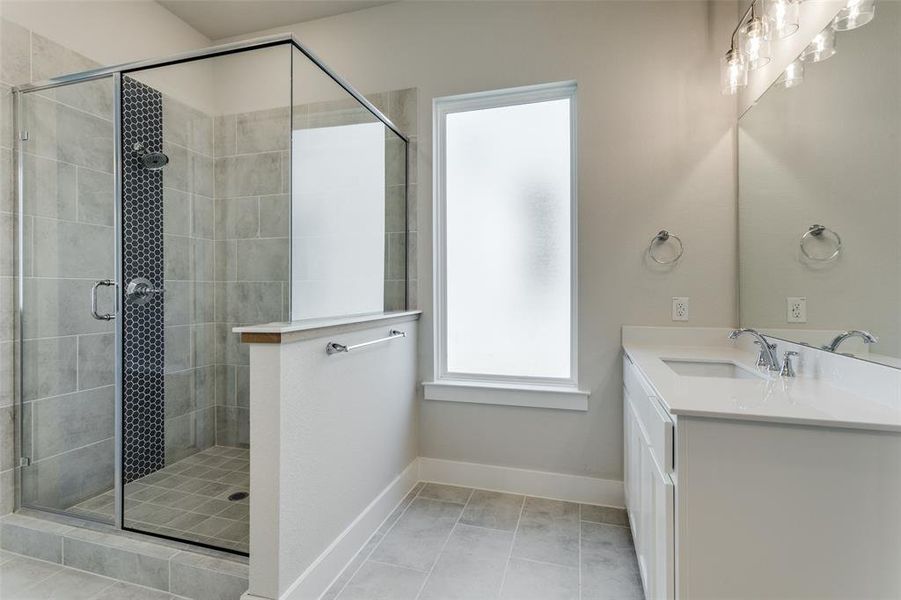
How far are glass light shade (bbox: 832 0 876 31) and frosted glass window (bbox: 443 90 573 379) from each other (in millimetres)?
1164

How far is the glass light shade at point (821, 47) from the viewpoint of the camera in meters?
1.32

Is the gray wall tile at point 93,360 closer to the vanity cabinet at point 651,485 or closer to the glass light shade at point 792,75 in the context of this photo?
the vanity cabinet at point 651,485

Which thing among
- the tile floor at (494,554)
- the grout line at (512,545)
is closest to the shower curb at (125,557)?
the tile floor at (494,554)

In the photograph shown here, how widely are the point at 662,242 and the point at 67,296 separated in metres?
2.92

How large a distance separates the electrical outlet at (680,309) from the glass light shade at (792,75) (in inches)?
38.3

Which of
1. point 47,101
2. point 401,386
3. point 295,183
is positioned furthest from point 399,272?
point 47,101

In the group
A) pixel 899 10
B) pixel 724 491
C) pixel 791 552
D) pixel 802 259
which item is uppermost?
pixel 899 10

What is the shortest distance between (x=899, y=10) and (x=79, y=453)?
11.1 feet

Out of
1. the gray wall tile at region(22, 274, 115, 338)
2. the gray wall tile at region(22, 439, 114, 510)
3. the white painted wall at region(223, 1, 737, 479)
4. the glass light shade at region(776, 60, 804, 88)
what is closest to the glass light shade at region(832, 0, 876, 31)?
the glass light shade at region(776, 60, 804, 88)

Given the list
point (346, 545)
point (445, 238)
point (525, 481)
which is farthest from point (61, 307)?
point (525, 481)

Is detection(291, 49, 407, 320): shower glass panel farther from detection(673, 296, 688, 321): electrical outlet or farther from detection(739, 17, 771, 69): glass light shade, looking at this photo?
detection(739, 17, 771, 69): glass light shade

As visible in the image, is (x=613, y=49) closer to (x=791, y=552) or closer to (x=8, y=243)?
(x=791, y=552)

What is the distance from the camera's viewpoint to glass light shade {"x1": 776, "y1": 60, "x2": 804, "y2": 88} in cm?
151

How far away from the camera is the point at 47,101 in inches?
75.2
